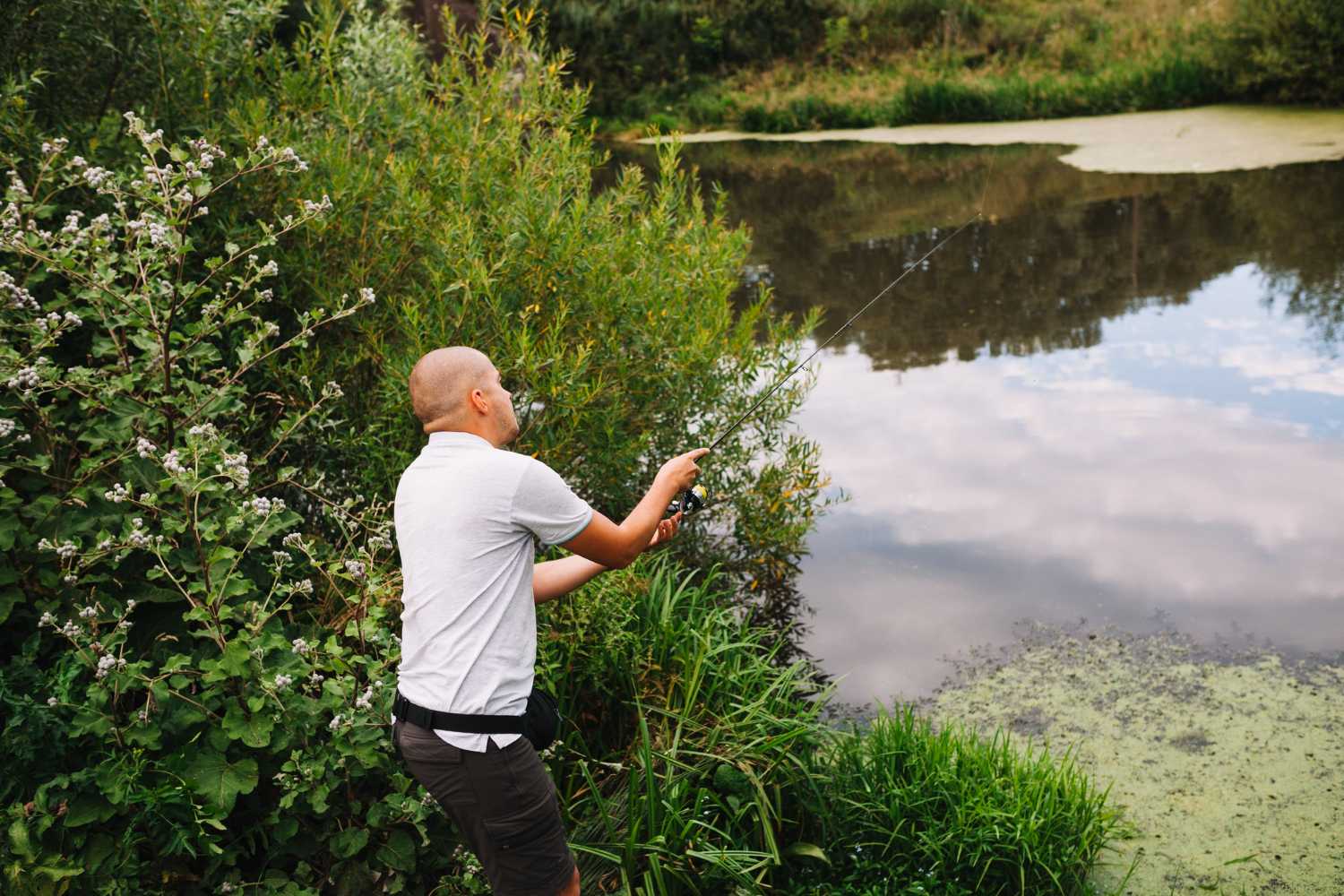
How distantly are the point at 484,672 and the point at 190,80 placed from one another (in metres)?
3.20

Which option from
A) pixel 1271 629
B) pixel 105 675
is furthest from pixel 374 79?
pixel 1271 629

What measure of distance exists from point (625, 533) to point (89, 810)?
1499 mm

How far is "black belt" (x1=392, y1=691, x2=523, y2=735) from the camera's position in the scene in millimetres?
2082

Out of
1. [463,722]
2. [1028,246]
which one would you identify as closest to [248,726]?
[463,722]

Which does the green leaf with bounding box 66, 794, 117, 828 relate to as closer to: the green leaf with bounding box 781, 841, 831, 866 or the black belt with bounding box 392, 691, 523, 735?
the black belt with bounding box 392, 691, 523, 735

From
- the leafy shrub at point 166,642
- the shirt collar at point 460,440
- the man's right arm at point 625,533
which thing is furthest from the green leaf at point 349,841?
the shirt collar at point 460,440

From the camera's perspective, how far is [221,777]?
2525mm

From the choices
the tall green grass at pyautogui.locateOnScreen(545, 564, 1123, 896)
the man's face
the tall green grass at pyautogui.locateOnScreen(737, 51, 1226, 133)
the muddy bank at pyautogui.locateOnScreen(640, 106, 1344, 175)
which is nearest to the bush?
→ the muddy bank at pyautogui.locateOnScreen(640, 106, 1344, 175)

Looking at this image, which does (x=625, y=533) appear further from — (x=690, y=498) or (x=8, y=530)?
(x=8, y=530)

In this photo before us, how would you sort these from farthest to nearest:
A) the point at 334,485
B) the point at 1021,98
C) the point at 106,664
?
the point at 1021,98 < the point at 334,485 < the point at 106,664

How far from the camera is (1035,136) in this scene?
15188 mm

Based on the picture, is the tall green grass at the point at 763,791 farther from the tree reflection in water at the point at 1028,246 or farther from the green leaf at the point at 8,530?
the tree reflection in water at the point at 1028,246

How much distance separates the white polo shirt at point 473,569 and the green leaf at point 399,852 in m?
0.76

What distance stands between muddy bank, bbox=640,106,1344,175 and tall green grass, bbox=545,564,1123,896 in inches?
450
